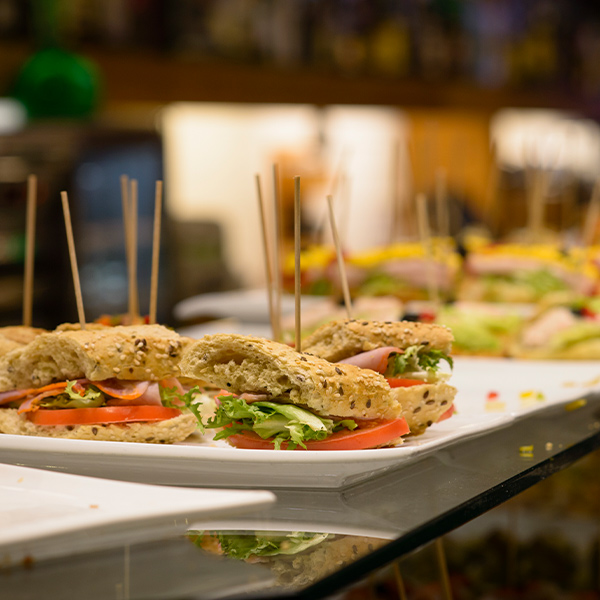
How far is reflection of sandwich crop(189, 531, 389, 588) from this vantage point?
108 centimetres

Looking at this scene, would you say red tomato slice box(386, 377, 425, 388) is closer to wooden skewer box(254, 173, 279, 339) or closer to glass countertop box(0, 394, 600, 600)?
glass countertop box(0, 394, 600, 600)

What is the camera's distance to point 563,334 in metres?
3.16

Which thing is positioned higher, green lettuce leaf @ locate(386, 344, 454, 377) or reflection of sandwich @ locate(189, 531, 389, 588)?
green lettuce leaf @ locate(386, 344, 454, 377)

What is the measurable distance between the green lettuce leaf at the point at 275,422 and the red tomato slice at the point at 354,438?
0.04ft

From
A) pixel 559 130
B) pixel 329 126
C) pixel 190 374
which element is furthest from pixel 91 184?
pixel 559 130

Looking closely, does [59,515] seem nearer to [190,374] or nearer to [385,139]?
[190,374]

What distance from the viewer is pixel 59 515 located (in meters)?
1.26

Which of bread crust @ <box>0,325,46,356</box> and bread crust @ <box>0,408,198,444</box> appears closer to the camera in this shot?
bread crust @ <box>0,408,198,444</box>

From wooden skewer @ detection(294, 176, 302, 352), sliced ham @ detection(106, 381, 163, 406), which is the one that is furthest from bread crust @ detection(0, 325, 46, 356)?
wooden skewer @ detection(294, 176, 302, 352)

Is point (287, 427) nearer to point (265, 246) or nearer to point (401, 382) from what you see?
point (401, 382)

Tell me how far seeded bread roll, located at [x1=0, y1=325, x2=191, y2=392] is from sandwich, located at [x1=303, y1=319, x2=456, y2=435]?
291 millimetres

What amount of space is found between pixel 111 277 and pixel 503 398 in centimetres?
426

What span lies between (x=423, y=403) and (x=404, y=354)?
0.12m

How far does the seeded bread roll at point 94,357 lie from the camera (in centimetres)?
172
